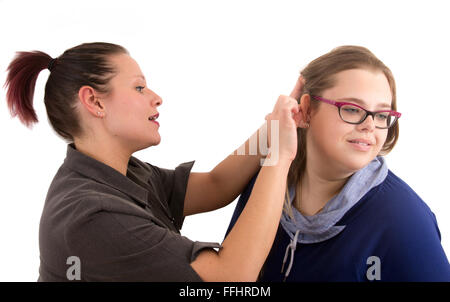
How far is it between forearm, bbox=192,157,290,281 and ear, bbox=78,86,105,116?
1.98 ft

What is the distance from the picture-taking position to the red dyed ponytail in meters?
1.72

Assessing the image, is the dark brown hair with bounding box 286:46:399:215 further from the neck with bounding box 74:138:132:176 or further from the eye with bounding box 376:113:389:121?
the neck with bounding box 74:138:132:176

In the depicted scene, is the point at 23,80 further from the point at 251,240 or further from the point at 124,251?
the point at 251,240

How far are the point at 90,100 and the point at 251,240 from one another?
73 centimetres

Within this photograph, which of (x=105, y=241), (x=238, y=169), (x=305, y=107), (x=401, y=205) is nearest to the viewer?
(x=105, y=241)

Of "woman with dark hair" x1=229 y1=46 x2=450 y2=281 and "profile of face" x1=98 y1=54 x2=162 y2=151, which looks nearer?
"woman with dark hair" x1=229 y1=46 x2=450 y2=281

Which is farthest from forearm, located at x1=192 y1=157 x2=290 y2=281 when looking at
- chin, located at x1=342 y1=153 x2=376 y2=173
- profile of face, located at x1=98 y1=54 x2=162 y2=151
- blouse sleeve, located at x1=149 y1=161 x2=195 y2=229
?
blouse sleeve, located at x1=149 y1=161 x2=195 y2=229

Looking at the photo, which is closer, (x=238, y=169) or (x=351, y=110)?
(x=351, y=110)

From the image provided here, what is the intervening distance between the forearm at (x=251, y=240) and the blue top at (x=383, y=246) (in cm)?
27

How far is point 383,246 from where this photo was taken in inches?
56.5

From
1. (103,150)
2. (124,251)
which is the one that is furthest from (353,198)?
(103,150)

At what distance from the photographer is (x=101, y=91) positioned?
1.62m
